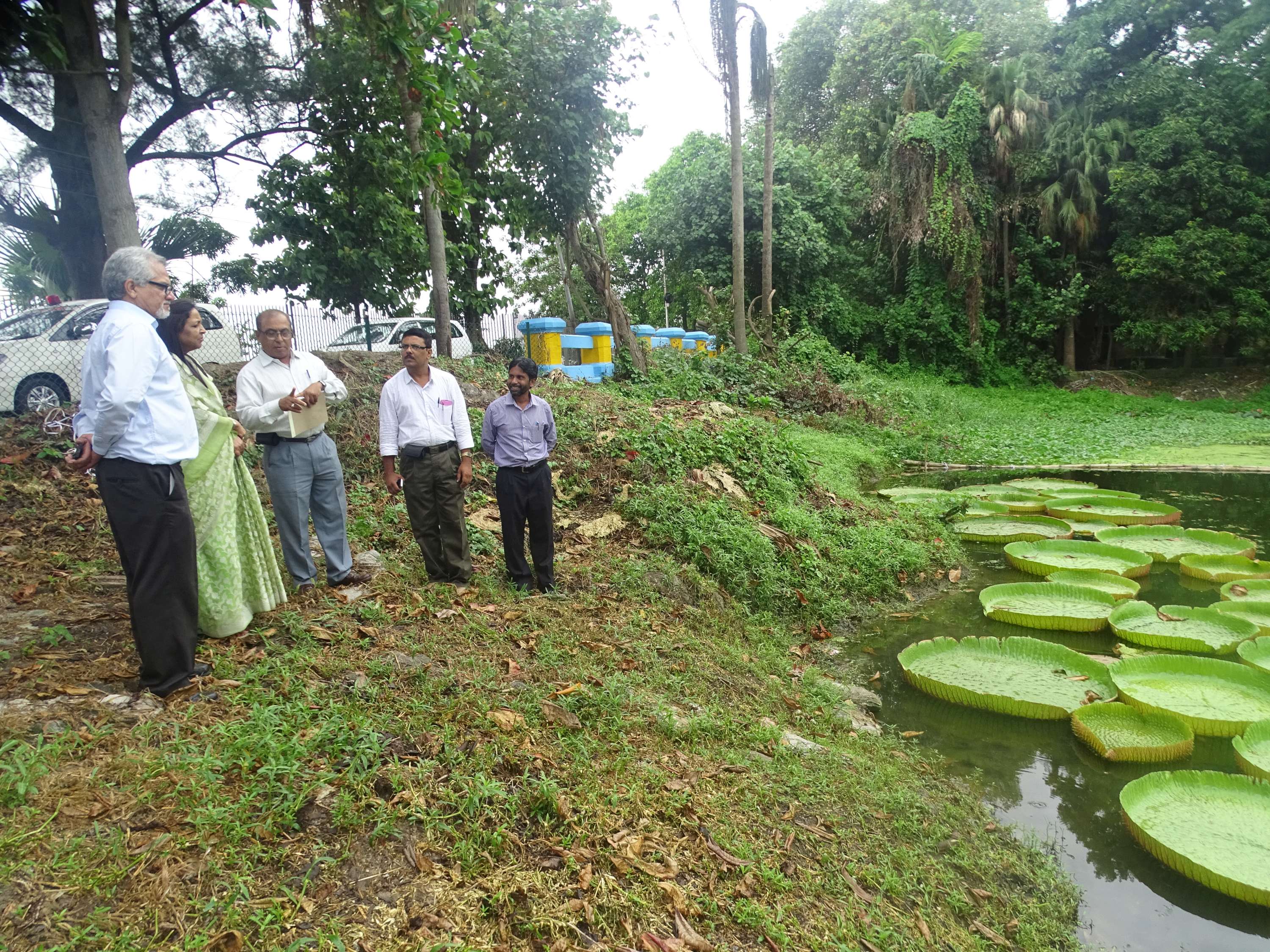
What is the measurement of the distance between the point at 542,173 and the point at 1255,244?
16.4 m

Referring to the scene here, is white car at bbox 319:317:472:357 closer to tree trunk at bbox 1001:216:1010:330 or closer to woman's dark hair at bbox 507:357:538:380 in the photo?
woman's dark hair at bbox 507:357:538:380

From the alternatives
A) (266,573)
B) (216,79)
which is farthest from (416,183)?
(216,79)

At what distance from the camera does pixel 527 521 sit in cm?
509

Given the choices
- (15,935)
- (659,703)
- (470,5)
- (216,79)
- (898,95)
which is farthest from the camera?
(898,95)

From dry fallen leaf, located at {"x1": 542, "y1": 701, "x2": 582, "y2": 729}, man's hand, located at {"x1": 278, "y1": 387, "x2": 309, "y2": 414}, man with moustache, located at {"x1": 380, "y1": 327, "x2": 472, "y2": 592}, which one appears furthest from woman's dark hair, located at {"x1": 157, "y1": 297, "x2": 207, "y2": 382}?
dry fallen leaf, located at {"x1": 542, "y1": 701, "x2": 582, "y2": 729}

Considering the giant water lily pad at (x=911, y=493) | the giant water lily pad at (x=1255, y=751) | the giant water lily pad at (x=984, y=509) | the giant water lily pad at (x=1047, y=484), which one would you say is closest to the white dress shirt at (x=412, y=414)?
the giant water lily pad at (x=1255, y=751)

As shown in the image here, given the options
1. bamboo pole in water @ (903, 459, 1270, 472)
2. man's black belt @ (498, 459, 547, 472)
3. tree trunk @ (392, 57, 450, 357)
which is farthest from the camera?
bamboo pole in water @ (903, 459, 1270, 472)

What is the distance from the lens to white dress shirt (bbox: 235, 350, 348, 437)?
404 cm

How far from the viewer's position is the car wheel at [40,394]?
7621mm

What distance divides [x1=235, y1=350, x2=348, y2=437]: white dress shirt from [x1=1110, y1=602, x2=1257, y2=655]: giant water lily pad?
5.56m

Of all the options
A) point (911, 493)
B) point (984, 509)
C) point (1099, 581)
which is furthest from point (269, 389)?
point (911, 493)

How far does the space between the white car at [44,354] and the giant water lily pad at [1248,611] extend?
29.0 feet

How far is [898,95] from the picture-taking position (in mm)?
22344

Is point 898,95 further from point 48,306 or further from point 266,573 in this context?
point 266,573
